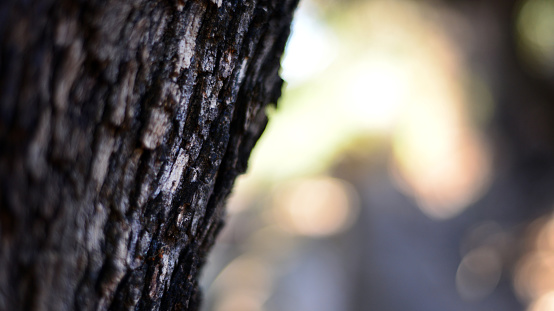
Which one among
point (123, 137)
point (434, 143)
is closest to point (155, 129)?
point (123, 137)

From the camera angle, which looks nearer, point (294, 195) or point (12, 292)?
point (12, 292)

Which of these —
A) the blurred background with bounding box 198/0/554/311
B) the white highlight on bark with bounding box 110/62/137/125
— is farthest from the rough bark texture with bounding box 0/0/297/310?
the blurred background with bounding box 198/0/554/311

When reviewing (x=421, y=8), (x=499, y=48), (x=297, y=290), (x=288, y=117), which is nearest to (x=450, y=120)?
(x=499, y=48)

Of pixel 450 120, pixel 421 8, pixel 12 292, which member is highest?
pixel 421 8

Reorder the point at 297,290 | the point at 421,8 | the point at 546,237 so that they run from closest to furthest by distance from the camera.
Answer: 1. the point at 546,237
2. the point at 421,8
3. the point at 297,290

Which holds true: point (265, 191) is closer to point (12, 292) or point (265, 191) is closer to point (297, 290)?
point (297, 290)

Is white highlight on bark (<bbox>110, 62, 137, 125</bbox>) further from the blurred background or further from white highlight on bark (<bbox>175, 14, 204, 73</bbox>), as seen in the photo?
the blurred background

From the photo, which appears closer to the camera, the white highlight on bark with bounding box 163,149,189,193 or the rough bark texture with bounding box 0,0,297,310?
the rough bark texture with bounding box 0,0,297,310

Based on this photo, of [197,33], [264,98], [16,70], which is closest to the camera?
[16,70]
